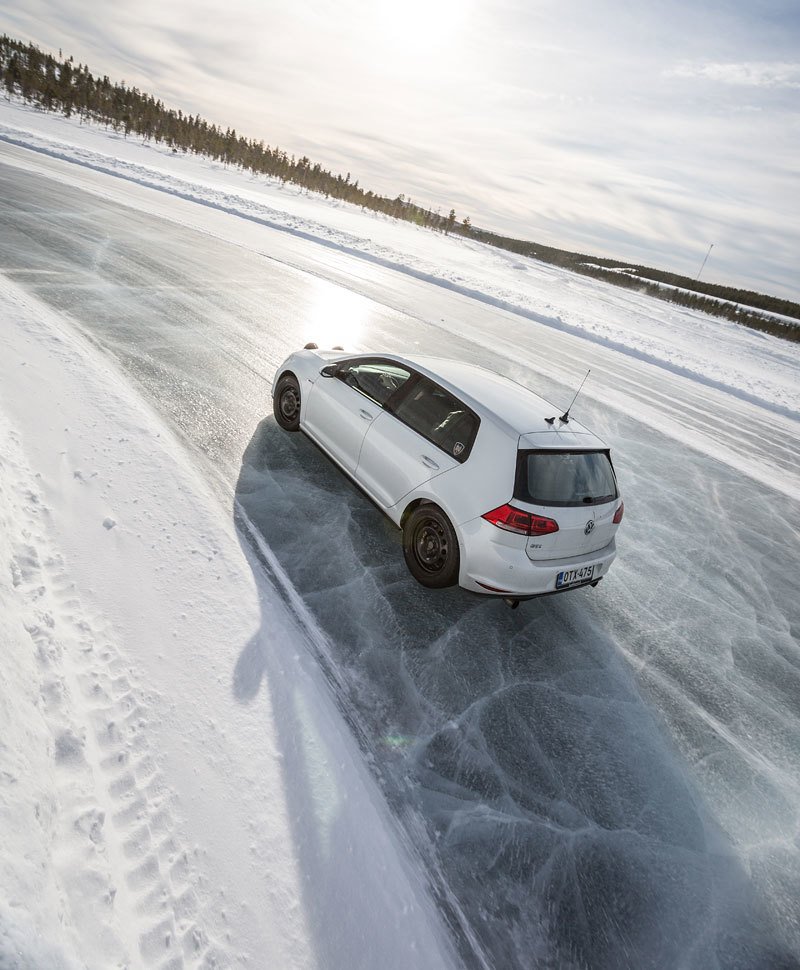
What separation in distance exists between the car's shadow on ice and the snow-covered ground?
0.02 metres

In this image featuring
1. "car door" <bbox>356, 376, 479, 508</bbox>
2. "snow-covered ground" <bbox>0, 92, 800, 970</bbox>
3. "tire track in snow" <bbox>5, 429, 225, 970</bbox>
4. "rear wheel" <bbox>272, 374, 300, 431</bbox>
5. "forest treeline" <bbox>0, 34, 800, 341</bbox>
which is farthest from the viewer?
"forest treeline" <bbox>0, 34, 800, 341</bbox>

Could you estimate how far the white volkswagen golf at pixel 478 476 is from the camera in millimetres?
4039

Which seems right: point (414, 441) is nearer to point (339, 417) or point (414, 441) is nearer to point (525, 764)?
point (339, 417)

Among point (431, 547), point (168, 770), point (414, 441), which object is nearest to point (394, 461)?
point (414, 441)

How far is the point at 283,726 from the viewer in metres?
3.17

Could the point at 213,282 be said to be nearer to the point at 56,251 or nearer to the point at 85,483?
the point at 56,251

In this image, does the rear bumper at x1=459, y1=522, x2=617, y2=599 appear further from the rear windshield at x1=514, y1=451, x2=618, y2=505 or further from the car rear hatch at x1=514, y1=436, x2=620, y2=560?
the rear windshield at x1=514, y1=451, x2=618, y2=505

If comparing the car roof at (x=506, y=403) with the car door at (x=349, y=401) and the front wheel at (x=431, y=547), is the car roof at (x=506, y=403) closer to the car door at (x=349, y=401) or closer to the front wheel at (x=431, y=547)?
the car door at (x=349, y=401)

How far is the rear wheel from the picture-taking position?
6285mm

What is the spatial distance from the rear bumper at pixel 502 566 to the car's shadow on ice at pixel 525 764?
486 mm

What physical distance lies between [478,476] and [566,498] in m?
0.71

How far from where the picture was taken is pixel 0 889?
6.19 ft

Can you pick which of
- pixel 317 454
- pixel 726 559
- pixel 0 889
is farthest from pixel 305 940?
pixel 726 559

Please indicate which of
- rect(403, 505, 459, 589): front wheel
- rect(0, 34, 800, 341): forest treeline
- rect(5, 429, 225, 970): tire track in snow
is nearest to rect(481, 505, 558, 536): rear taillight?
rect(403, 505, 459, 589): front wheel
